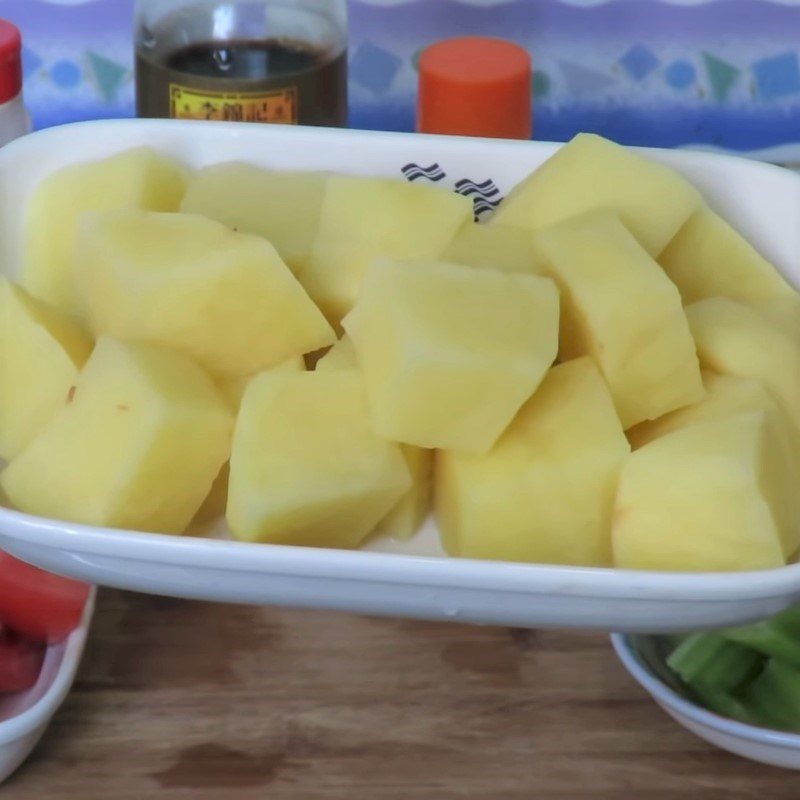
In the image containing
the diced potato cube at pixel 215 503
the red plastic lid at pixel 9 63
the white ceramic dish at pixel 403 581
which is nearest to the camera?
the white ceramic dish at pixel 403 581

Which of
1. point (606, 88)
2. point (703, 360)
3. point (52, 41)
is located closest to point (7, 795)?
point (703, 360)

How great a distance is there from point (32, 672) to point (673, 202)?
0.47 m

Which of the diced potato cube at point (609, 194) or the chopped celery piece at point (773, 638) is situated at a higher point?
the diced potato cube at point (609, 194)

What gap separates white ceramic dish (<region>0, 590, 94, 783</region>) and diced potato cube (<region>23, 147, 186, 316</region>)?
0.19 metres

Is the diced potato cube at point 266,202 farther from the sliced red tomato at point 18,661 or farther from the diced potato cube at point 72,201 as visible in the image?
the sliced red tomato at point 18,661

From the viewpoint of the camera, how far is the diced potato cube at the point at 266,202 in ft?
2.29

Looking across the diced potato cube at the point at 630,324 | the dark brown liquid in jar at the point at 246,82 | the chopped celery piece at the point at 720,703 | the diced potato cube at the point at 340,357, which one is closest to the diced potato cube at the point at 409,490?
the diced potato cube at the point at 340,357

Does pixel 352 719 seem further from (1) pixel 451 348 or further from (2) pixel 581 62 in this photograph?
(2) pixel 581 62

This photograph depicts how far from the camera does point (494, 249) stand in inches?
26.5

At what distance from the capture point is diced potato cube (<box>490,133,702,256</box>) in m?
0.69

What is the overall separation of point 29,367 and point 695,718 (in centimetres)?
42

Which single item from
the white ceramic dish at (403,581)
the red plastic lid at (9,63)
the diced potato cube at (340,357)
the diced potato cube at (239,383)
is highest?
the red plastic lid at (9,63)

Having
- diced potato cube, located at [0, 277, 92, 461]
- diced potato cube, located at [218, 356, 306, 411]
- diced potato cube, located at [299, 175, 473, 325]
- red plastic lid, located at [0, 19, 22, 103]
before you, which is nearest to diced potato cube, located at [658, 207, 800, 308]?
diced potato cube, located at [299, 175, 473, 325]

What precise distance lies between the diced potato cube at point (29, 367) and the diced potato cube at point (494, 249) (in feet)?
0.71
